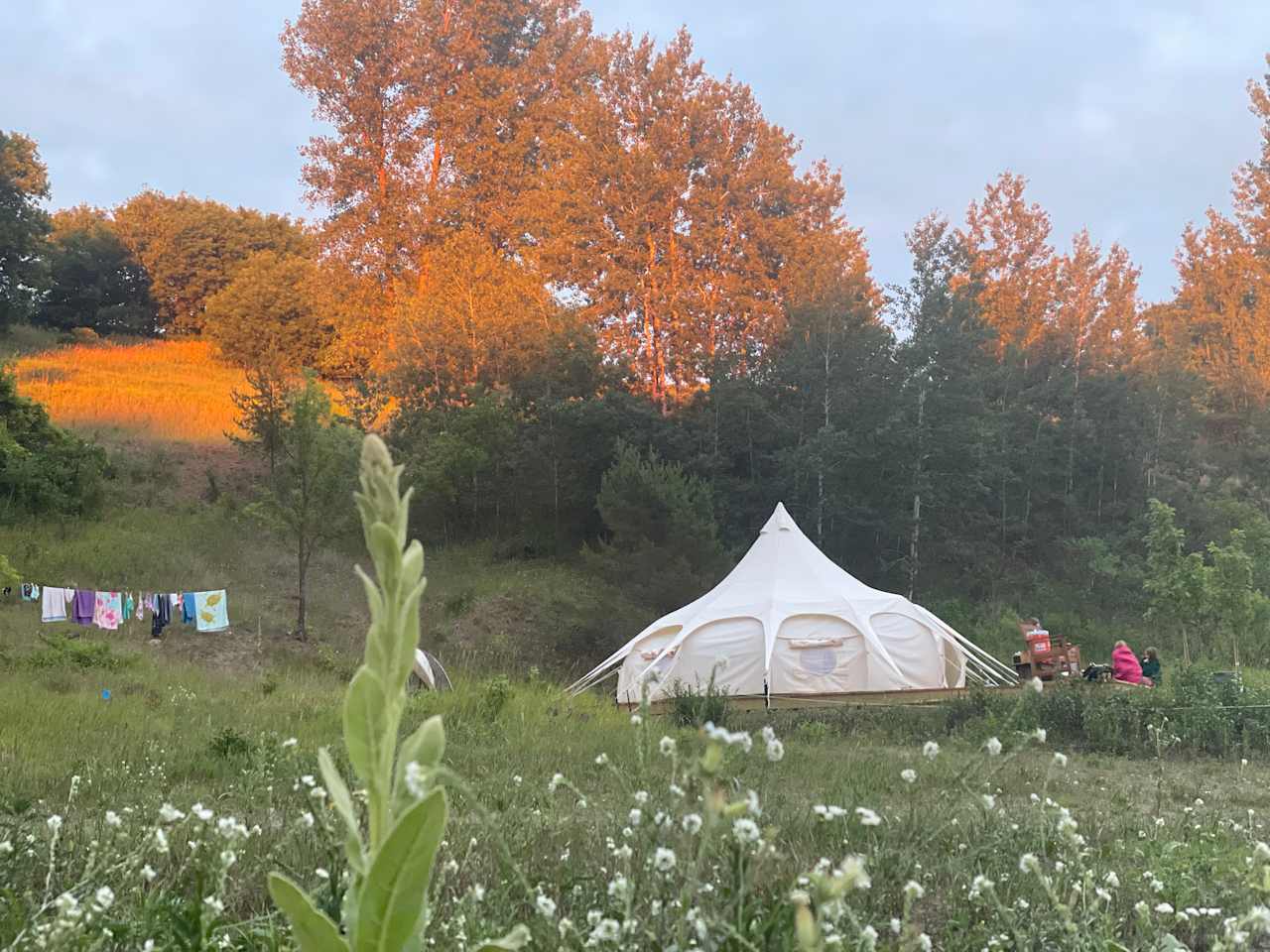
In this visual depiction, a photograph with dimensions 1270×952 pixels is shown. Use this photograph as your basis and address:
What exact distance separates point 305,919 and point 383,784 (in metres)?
0.12

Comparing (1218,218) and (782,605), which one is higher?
(1218,218)

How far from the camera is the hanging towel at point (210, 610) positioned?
16.1 m

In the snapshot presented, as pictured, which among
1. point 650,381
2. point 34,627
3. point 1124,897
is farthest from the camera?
point 650,381

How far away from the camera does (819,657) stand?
629 inches

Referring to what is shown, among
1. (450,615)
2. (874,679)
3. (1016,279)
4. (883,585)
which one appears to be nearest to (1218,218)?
(1016,279)

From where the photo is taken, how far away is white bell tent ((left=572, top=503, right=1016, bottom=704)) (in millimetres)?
15859

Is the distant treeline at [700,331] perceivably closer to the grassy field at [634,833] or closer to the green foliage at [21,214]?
the green foliage at [21,214]

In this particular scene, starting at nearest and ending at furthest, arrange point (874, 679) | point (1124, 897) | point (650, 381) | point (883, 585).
Answer: 1. point (1124, 897)
2. point (874, 679)
3. point (883, 585)
4. point (650, 381)

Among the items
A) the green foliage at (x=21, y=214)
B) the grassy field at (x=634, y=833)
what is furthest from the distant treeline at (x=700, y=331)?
the grassy field at (x=634, y=833)

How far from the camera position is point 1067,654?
16000 mm

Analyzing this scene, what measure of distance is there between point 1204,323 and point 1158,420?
17.6 feet

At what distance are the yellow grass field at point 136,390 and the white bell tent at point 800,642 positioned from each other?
1401 cm

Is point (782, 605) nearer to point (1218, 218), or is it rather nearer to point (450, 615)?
point (450, 615)

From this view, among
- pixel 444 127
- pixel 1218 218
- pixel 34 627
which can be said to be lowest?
pixel 34 627
